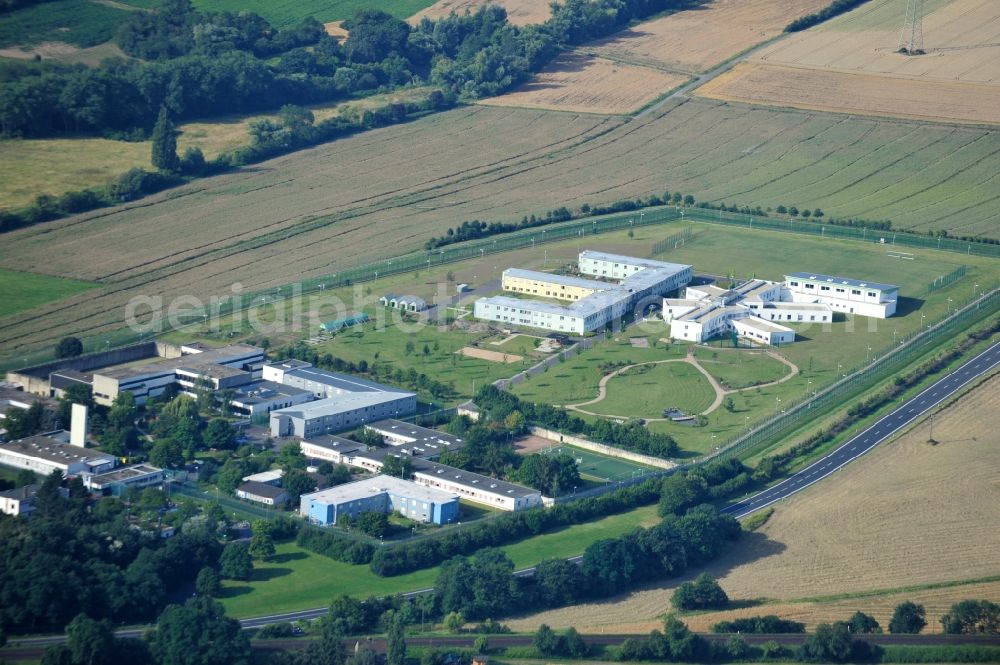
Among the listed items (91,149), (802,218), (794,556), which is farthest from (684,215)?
(794,556)

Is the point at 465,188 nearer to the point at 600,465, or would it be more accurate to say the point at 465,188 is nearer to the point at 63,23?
the point at 63,23

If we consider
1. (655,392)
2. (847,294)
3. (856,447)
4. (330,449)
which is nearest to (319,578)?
(330,449)

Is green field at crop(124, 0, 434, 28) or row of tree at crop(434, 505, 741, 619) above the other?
green field at crop(124, 0, 434, 28)

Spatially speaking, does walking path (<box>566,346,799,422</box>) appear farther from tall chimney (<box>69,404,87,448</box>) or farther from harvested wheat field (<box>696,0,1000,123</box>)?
harvested wheat field (<box>696,0,1000,123</box>)

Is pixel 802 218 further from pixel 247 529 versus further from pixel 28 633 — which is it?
pixel 28 633

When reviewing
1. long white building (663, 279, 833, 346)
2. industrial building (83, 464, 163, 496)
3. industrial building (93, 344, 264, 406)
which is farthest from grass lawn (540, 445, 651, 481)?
industrial building (83, 464, 163, 496)

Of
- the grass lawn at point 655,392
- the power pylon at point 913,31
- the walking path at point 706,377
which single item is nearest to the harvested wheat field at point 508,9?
the power pylon at point 913,31
